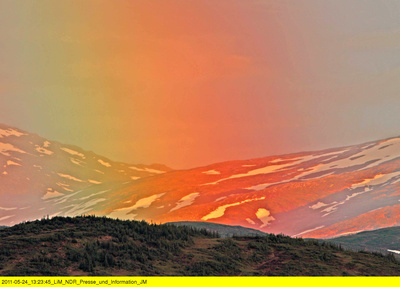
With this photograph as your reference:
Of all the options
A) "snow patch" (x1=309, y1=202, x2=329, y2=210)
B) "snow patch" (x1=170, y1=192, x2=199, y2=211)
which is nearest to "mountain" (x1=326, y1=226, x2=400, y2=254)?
"snow patch" (x1=309, y1=202, x2=329, y2=210)

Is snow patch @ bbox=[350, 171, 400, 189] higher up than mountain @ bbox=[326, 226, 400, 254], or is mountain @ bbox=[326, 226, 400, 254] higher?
snow patch @ bbox=[350, 171, 400, 189]

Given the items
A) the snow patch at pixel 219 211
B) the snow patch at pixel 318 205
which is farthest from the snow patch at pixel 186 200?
the snow patch at pixel 318 205

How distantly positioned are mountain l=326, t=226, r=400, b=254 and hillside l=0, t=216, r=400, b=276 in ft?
47.7

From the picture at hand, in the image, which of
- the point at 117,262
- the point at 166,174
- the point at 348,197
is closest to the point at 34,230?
the point at 117,262

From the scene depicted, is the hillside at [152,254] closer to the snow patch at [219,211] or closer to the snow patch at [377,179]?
the snow patch at [219,211]

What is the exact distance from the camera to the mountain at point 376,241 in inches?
2192

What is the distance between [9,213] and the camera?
545ft

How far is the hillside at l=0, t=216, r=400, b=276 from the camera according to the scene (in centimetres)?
3095

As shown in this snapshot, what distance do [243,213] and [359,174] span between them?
2865cm

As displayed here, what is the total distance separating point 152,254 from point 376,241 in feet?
116

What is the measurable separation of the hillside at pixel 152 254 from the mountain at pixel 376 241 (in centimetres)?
1454

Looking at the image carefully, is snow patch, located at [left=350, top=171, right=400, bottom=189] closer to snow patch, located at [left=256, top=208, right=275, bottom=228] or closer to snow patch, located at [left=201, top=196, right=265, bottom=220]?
snow patch, located at [left=256, top=208, right=275, bottom=228]

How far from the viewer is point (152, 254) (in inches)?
1358
